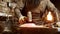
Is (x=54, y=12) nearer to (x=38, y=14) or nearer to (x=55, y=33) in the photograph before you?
(x=38, y=14)

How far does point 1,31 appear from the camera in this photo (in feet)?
3.94

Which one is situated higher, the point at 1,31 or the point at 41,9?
the point at 41,9

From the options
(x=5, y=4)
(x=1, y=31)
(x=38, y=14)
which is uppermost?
(x=5, y=4)

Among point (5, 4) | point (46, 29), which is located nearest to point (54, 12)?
point (46, 29)

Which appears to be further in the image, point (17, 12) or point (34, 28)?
point (17, 12)

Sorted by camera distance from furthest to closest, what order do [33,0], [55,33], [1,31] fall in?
[33,0] → [1,31] → [55,33]

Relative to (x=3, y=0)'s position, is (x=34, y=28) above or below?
below

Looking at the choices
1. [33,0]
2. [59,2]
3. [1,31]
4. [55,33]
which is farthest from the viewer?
[59,2]

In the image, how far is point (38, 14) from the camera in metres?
1.40

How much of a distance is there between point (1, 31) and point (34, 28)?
443 mm

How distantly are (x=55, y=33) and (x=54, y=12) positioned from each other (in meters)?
0.47

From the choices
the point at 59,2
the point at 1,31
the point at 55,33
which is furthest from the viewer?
the point at 59,2

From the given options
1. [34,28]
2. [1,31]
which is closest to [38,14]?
[1,31]

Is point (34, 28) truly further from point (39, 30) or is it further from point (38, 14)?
point (38, 14)
